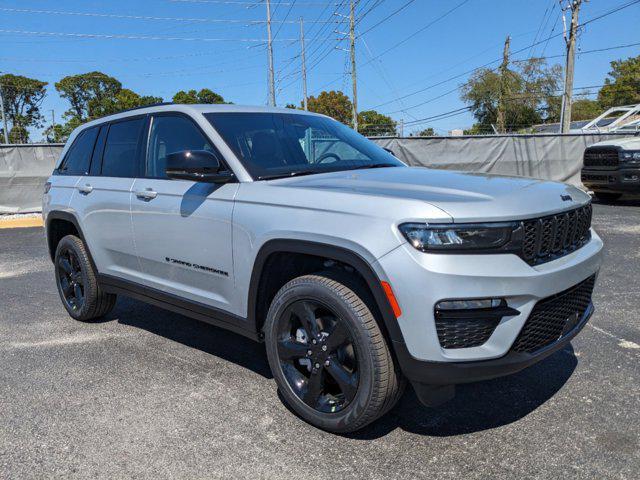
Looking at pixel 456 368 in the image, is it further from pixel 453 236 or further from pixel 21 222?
pixel 21 222

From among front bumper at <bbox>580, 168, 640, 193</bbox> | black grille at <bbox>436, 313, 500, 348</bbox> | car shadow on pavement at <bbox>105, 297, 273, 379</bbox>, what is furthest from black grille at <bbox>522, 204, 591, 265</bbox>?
front bumper at <bbox>580, 168, 640, 193</bbox>

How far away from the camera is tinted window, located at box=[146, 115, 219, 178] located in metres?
3.74

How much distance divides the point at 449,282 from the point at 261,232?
113 centimetres

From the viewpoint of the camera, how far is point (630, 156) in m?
11.5

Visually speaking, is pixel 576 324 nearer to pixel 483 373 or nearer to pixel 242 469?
pixel 483 373

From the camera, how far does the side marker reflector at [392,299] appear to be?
247 centimetres

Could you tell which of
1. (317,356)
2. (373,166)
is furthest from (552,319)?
(373,166)

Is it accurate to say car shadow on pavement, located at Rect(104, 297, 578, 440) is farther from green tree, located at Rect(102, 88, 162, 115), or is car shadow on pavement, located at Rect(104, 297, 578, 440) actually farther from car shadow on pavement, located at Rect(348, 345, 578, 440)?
green tree, located at Rect(102, 88, 162, 115)

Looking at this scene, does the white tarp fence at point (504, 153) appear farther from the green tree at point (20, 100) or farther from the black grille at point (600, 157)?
the green tree at point (20, 100)

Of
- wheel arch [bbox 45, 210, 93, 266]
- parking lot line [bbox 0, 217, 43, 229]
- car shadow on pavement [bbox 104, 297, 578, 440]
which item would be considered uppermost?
wheel arch [bbox 45, 210, 93, 266]

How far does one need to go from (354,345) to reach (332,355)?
0.66 feet

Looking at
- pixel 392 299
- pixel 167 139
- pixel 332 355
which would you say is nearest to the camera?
pixel 392 299

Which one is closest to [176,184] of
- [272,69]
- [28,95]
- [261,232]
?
[261,232]

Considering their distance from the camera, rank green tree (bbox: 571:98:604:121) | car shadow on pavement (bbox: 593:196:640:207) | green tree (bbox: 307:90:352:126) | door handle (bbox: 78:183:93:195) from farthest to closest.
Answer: green tree (bbox: 307:90:352:126)
green tree (bbox: 571:98:604:121)
car shadow on pavement (bbox: 593:196:640:207)
door handle (bbox: 78:183:93:195)
